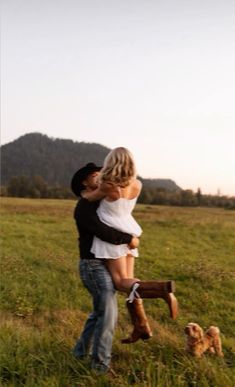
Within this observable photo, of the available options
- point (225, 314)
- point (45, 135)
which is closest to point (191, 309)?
point (225, 314)

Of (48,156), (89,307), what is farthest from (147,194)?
(48,156)

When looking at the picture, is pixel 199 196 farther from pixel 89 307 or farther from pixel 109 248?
pixel 109 248

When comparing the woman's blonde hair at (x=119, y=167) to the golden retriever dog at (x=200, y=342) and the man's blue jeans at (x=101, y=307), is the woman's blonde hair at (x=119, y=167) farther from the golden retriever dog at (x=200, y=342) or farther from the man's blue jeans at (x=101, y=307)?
the golden retriever dog at (x=200, y=342)

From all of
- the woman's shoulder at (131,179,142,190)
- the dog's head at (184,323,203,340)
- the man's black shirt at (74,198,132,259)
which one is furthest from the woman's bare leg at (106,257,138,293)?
the dog's head at (184,323,203,340)

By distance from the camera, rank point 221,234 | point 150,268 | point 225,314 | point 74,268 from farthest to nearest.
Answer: point 221,234 < point 150,268 < point 74,268 < point 225,314

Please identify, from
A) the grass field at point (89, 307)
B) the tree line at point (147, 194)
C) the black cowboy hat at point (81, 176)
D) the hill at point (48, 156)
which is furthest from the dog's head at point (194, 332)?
the hill at point (48, 156)

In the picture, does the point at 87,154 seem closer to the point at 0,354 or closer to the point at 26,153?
the point at 26,153

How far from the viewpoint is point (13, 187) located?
80.7 metres

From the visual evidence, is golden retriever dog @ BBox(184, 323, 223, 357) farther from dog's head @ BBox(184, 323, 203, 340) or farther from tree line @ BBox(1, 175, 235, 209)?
tree line @ BBox(1, 175, 235, 209)

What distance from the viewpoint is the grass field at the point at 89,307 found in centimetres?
478

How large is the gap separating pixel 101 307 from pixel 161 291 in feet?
2.36

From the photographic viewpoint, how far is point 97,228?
4895 millimetres

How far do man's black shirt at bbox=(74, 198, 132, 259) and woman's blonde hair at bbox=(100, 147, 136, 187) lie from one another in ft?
1.29

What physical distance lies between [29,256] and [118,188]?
9576 millimetres
